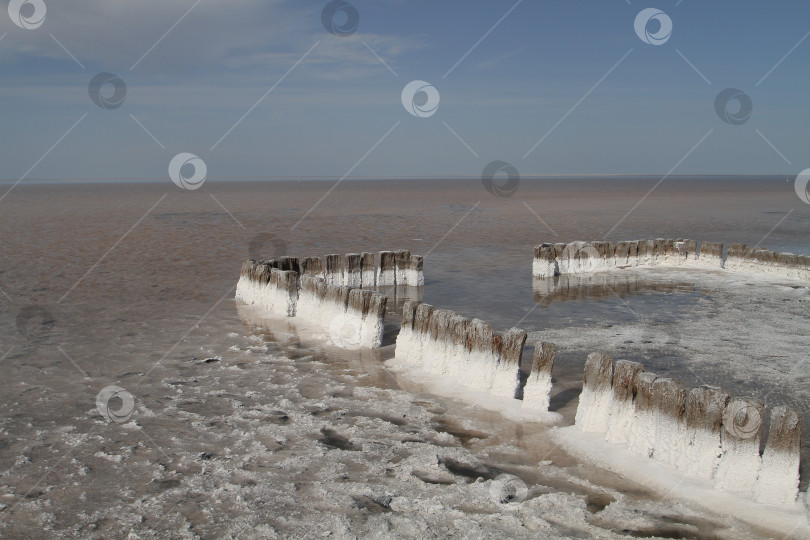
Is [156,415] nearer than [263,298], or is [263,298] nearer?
[156,415]

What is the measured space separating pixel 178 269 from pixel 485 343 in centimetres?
1205

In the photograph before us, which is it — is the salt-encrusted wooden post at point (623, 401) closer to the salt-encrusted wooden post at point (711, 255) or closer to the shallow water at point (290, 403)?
the shallow water at point (290, 403)

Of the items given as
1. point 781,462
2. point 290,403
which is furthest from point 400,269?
point 781,462

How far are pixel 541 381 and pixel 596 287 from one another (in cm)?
863

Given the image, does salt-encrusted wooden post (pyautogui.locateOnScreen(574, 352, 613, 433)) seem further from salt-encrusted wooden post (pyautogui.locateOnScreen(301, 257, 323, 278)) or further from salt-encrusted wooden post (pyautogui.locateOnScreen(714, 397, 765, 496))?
salt-encrusted wooden post (pyautogui.locateOnScreen(301, 257, 323, 278))

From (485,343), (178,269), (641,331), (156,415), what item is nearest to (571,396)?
(485,343)

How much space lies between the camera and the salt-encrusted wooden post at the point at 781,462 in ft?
16.6

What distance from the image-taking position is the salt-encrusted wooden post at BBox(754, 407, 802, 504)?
5059mm

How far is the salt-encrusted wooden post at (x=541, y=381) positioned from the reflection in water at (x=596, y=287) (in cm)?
608

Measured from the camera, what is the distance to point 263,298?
1225 cm

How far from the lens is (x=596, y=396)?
6414 mm

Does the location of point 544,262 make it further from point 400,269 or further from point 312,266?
point 312,266

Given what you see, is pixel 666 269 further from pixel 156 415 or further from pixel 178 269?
pixel 156 415

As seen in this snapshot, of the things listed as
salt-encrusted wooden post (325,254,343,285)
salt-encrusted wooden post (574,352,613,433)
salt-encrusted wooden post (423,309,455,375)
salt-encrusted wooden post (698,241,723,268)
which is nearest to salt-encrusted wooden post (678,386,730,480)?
salt-encrusted wooden post (574,352,613,433)
